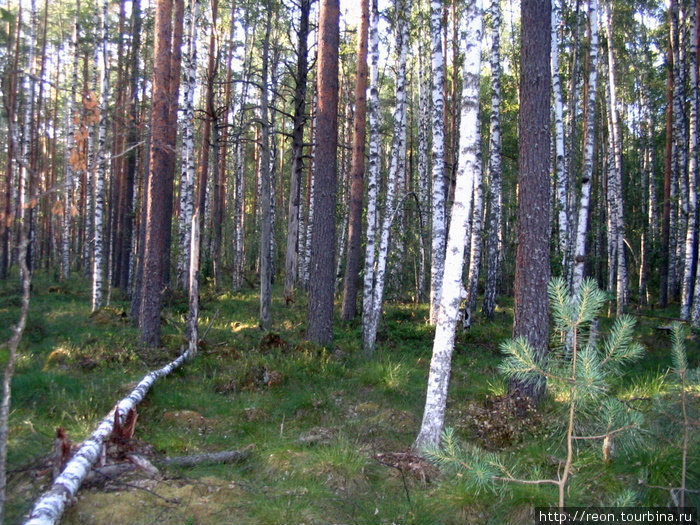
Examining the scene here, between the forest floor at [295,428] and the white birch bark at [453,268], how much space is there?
582 millimetres

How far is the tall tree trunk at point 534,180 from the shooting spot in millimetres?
7020

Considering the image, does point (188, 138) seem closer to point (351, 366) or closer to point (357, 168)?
point (357, 168)

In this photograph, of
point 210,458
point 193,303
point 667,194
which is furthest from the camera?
point 667,194

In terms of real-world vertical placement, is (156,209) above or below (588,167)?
below

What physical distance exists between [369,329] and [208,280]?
11.8 m

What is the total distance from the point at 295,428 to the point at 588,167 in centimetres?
839

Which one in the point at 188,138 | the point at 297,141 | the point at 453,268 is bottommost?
the point at 453,268

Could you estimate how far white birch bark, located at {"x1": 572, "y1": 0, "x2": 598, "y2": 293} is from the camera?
33.8 feet

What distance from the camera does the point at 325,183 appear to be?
10344 millimetres

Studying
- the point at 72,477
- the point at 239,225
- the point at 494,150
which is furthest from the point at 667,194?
the point at 72,477

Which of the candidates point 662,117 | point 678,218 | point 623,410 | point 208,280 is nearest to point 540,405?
point 623,410

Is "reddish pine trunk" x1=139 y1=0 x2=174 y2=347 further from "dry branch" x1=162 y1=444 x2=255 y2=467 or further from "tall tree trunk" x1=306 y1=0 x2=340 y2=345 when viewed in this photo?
"dry branch" x1=162 y1=444 x2=255 y2=467

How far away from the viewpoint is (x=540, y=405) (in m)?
6.93

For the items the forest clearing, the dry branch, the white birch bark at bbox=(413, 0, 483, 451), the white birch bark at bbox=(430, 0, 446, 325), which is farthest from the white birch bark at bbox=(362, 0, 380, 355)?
the dry branch
